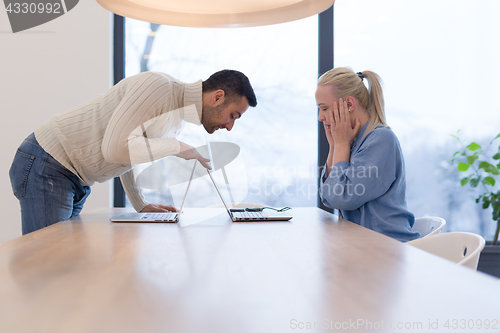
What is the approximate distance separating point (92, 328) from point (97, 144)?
1.17 meters

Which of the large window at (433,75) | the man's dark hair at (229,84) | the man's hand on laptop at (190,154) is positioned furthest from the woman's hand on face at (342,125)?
the large window at (433,75)

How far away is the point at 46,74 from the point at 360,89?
83.8 inches

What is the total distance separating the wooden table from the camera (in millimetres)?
431

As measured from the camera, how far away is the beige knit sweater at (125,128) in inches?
52.0

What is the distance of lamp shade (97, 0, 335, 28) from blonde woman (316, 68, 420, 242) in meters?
0.54

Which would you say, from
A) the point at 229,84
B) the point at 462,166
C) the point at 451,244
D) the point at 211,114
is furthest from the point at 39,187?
the point at 462,166

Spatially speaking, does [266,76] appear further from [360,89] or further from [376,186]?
[376,186]

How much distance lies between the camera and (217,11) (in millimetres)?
1029

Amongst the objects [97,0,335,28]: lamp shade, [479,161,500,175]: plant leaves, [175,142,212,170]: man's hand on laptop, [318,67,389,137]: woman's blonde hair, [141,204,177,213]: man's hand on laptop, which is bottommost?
[141,204,177,213]: man's hand on laptop

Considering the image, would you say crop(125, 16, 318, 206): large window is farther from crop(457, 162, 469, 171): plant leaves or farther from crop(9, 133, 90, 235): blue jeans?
crop(9, 133, 90, 235): blue jeans

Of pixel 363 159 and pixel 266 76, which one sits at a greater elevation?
pixel 266 76

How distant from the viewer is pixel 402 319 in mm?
432

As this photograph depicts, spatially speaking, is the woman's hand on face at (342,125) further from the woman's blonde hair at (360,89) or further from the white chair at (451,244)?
the white chair at (451,244)

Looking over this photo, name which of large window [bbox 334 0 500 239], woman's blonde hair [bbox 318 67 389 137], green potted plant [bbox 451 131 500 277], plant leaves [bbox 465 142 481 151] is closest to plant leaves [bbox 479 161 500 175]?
green potted plant [bbox 451 131 500 277]
